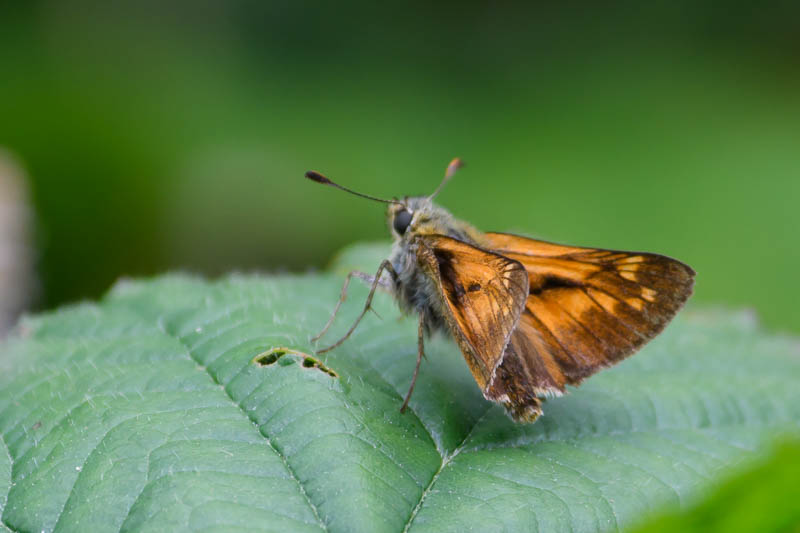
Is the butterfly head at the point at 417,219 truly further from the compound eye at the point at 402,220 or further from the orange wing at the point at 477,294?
the orange wing at the point at 477,294

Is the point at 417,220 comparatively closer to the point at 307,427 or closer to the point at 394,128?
the point at 307,427

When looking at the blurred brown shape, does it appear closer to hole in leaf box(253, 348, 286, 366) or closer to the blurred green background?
the blurred green background

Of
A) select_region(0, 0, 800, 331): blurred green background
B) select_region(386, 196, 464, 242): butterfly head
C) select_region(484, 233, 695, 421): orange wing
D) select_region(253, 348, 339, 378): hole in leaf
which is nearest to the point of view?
select_region(253, 348, 339, 378): hole in leaf

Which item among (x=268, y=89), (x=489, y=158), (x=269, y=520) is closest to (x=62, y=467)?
(x=269, y=520)

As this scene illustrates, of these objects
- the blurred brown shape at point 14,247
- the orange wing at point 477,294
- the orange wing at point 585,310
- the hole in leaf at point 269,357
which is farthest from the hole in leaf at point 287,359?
the blurred brown shape at point 14,247

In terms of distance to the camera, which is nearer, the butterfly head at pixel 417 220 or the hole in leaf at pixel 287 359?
the hole in leaf at pixel 287 359

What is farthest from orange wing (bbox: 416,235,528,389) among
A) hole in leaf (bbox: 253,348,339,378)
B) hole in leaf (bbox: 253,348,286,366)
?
hole in leaf (bbox: 253,348,286,366)
